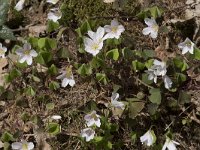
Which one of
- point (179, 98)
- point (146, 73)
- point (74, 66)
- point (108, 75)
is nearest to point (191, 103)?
point (179, 98)

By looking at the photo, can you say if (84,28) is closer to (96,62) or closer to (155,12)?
(96,62)

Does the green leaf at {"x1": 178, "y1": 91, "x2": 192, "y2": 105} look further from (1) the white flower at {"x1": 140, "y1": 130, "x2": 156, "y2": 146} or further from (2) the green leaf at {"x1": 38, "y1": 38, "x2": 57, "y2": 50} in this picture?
(2) the green leaf at {"x1": 38, "y1": 38, "x2": 57, "y2": 50}

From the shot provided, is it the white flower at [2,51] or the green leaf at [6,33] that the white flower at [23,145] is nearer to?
the white flower at [2,51]

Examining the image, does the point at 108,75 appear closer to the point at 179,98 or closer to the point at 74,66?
the point at 74,66

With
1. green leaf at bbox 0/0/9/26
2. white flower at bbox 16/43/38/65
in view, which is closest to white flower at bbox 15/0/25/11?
green leaf at bbox 0/0/9/26

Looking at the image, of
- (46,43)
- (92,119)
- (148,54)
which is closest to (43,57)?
(46,43)

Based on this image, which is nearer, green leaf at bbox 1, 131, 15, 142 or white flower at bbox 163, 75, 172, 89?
white flower at bbox 163, 75, 172, 89
